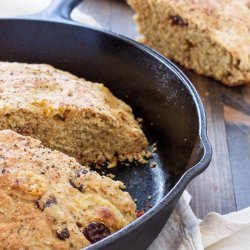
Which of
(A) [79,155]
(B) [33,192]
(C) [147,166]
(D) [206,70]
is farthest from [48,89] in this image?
(D) [206,70]

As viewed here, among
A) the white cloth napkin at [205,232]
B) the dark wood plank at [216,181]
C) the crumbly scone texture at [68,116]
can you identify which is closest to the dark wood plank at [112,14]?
the dark wood plank at [216,181]

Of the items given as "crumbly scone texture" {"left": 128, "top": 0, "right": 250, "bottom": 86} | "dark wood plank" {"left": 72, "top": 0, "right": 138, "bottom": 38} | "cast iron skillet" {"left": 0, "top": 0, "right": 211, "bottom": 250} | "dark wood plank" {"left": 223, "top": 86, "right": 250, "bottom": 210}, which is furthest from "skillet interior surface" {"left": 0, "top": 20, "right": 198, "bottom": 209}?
"dark wood plank" {"left": 72, "top": 0, "right": 138, "bottom": 38}

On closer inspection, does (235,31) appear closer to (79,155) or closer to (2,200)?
(79,155)

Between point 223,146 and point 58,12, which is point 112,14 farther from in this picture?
point 223,146

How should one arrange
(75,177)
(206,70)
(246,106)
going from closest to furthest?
(75,177), (246,106), (206,70)

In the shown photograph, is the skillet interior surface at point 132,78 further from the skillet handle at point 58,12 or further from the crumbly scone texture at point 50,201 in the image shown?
the crumbly scone texture at point 50,201

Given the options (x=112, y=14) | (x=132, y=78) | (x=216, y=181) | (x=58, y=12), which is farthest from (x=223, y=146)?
(x=112, y=14)
